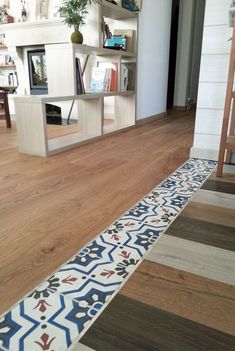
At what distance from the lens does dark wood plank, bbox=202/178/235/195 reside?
139 cm

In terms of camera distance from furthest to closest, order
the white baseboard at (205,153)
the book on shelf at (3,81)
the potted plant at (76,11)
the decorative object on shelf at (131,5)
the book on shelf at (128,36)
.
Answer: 1. the book on shelf at (3,81)
2. the book on shelf at (128,36)
3. the decorative object on shelf at (131,5)
4. the potted plant at (76,11)
5. the white baseboard at (205,153)

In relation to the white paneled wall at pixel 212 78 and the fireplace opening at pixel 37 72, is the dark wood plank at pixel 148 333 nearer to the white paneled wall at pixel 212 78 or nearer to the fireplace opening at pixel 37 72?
the white paneled wall at pixel 212 78

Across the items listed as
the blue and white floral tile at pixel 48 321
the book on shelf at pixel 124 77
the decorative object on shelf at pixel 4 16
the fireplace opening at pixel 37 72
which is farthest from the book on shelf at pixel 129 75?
the blue and white floral tile at pixel 48 321

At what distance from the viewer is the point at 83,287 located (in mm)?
753

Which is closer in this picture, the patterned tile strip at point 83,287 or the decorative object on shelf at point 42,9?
the patterned tile strip at point 83,287

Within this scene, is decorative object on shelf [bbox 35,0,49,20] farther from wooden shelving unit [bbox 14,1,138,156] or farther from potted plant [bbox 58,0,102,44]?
potted plant [bbox 58,0,102,44]

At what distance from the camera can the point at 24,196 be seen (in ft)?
4.46

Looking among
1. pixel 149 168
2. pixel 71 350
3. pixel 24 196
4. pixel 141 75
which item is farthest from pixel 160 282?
pixel 141 75

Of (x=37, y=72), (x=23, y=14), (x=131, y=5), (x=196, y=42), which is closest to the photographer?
(x=131, y=5)

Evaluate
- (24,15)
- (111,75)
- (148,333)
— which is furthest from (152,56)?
(148,333)

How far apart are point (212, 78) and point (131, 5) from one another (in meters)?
1.68

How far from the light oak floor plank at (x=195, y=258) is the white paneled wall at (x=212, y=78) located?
1117mm

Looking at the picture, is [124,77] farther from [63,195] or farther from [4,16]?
[4,16]

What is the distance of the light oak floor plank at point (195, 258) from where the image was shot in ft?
2.65
